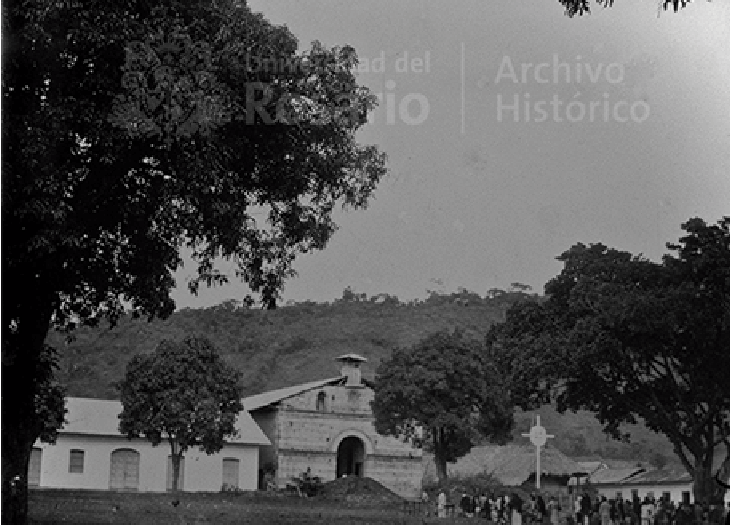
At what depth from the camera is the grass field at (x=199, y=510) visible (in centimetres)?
1741

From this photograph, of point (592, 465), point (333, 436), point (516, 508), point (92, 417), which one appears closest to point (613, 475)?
point (592, 465)

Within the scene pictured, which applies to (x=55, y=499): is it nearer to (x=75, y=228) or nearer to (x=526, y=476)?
(x=75, y=228)

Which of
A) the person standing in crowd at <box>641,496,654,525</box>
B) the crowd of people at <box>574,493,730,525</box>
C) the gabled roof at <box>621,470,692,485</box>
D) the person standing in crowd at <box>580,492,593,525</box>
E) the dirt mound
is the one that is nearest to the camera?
the crowd of people at <box>574,493,730,525</box>

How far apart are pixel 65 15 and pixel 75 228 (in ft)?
7.56

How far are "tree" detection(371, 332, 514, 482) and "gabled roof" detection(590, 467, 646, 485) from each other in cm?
425

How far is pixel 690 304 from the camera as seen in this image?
2194cm

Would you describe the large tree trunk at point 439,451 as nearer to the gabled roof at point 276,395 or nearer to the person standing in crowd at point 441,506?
the person standing in crowd at point 441,506

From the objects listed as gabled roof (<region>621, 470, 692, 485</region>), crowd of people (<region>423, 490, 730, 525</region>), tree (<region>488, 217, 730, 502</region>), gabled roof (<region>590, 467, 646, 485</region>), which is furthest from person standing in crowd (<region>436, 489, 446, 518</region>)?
gabled roof (<region>590, 467, 646, 485</region>)

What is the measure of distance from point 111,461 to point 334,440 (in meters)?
6.31

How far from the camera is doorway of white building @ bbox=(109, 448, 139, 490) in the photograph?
21062 mm

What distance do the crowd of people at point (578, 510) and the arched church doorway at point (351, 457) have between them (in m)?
1.81

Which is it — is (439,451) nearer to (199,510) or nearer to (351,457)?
(351,457)

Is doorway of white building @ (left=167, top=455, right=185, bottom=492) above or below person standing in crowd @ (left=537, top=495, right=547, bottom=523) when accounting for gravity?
above

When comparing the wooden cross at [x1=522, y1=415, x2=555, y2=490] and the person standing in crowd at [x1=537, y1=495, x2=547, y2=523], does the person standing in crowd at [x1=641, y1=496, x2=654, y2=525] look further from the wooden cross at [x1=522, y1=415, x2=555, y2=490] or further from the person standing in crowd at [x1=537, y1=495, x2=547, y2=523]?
the wooden cross at [x1=522, y1=415, x2=555, y2=490]
